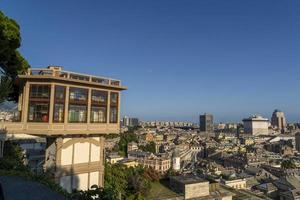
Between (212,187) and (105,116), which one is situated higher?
(105,116)

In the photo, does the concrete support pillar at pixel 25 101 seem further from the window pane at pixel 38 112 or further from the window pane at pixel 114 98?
the window pane at pixel 114 98

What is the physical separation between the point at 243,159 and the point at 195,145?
49.1 meters

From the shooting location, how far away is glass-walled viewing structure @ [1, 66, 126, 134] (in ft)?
54.9

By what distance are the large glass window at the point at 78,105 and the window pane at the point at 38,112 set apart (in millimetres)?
1513

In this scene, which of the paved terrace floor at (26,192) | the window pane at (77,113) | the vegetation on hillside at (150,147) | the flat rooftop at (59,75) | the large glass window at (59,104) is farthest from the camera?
the vegetation on hillside at (150,147)

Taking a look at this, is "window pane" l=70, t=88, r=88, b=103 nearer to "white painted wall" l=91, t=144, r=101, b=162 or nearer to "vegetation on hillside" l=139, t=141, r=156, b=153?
"white painted wall" l=91, t=144, r=101, b=162

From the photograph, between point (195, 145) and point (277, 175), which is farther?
point (195, 145)

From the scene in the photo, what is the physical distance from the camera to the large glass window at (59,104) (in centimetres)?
1689

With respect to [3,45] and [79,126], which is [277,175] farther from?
[3,45]

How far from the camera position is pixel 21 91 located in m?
18.3

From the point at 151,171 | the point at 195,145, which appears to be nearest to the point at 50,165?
the point at 151,171

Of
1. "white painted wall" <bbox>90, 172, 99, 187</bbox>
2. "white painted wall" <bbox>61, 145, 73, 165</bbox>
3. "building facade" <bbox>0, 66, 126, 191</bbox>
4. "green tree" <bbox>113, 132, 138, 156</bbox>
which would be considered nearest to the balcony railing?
"building facade" <bbox>0, 66, 126, 191</bbox>

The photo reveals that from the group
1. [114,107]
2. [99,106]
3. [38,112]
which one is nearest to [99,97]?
[99,106]

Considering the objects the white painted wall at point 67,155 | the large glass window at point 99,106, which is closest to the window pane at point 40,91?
the large glass window at point 99,106
